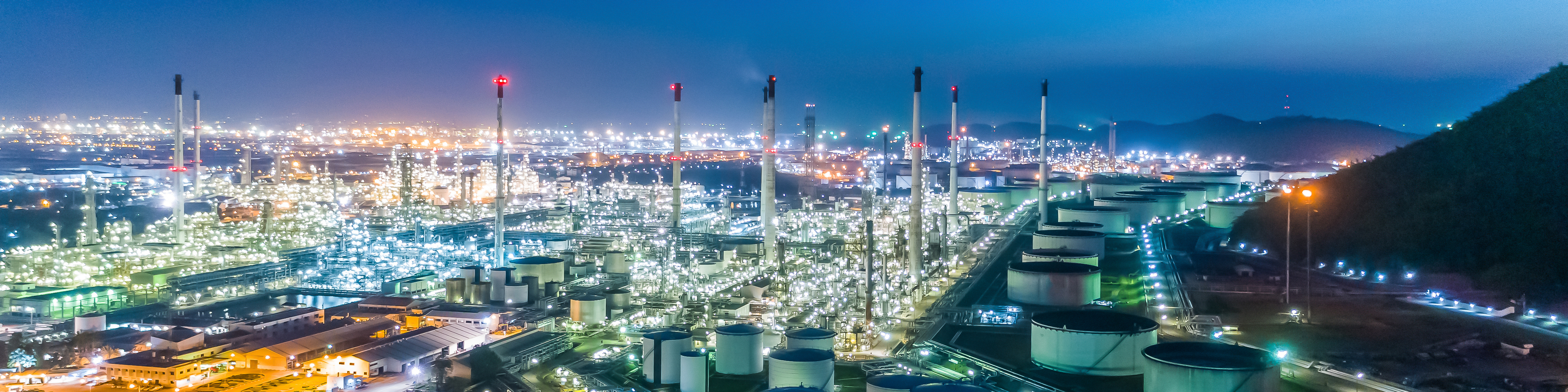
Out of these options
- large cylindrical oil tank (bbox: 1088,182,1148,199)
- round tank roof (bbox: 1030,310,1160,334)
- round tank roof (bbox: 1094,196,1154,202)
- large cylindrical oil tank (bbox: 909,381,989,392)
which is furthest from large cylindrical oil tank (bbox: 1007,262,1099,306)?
large cylindrical oil tank (bbox: 1088,182,1148,199)

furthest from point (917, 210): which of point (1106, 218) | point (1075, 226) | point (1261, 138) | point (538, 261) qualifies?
point (1261, 138)

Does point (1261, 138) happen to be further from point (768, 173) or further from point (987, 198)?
point (768, 173)

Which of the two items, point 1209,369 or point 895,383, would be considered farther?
point 895,383

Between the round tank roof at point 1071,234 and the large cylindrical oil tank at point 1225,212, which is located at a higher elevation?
the large cylindrical oil tank at point 1225,212

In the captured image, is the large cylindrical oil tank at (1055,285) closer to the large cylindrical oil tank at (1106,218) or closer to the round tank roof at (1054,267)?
the round tank roof at (1054,267)

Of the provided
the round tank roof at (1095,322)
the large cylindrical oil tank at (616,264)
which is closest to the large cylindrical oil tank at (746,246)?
the large cylindrical oil tank at (616,264)

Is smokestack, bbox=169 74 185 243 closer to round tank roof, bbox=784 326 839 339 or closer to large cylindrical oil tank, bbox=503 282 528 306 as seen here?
large cylindrical oil tank, bbox=503 282 528 306
